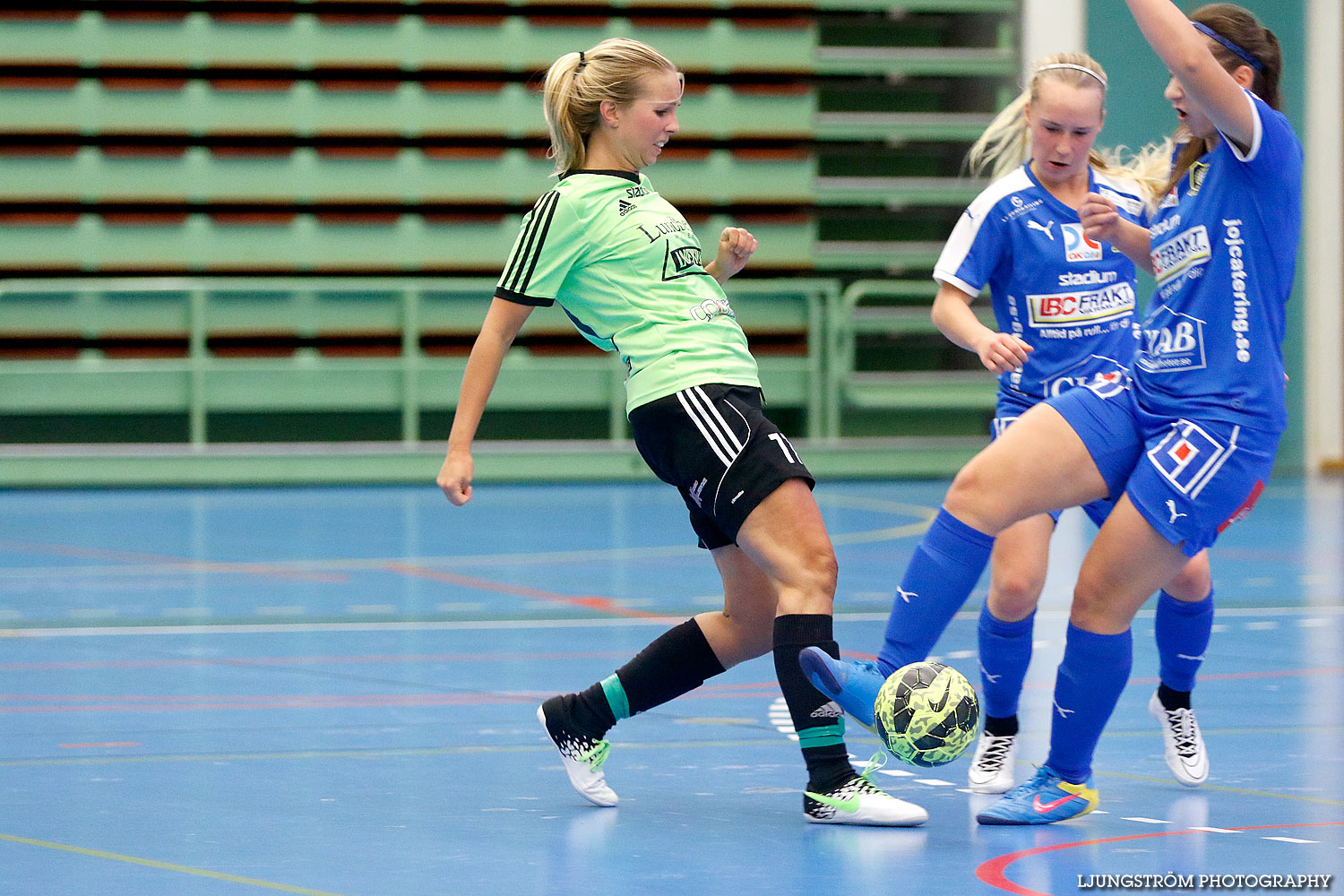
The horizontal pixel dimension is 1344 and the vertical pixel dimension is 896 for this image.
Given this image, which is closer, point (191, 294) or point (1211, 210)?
point (1211, 210)

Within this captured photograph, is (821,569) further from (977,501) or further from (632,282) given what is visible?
(632,282)

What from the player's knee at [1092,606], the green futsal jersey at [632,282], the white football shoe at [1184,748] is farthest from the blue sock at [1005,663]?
the green futsal jersey at [632,282]

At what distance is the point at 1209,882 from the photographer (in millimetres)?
2602

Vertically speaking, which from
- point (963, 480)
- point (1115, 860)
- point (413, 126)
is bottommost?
point (1115, 860)

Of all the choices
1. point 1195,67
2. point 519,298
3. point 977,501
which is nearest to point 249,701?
point 519,298

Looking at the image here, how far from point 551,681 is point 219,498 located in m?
6.77

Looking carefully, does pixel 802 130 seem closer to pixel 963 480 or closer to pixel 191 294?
pixel 191 294

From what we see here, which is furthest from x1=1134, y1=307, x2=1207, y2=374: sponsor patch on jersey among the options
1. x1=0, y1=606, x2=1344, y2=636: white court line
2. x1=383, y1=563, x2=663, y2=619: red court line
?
x1=383, y1=563, x2=663, y2=619: red court line

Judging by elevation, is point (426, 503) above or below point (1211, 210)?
below

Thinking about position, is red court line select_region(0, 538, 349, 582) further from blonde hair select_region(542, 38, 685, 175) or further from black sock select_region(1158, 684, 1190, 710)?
black sock select_region(1158, 684, 1190, 710)

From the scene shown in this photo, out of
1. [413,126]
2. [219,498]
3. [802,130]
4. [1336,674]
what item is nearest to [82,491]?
[219,498]

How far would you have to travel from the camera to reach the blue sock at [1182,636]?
3.60 meters

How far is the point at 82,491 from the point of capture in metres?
11.5

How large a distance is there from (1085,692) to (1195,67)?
3.50ft
